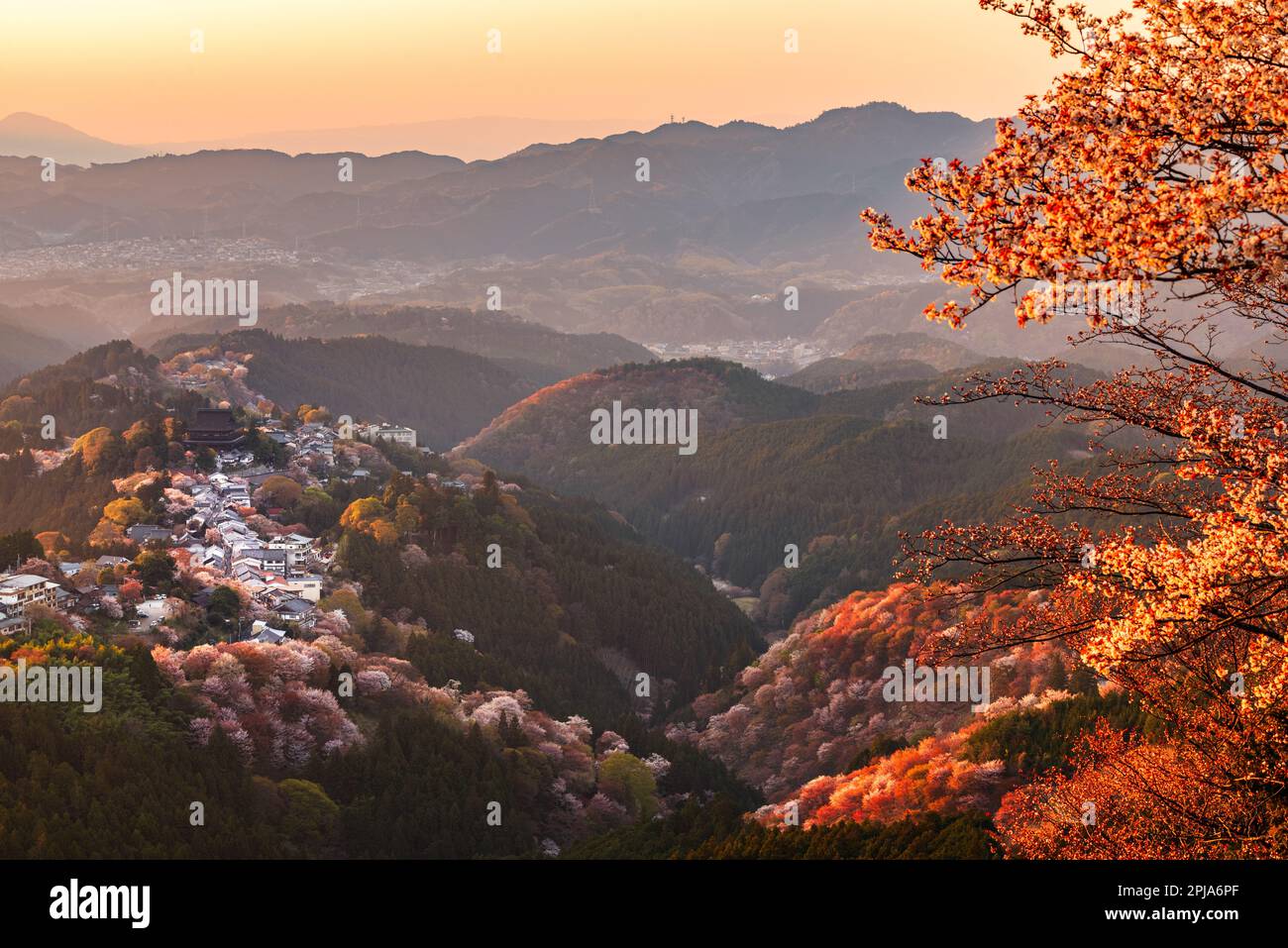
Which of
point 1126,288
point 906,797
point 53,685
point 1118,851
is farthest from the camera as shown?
point 53,685

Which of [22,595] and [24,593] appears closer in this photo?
[22,595]

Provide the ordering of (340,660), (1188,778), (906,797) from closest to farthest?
(1188,778), (906,797), (340,660)

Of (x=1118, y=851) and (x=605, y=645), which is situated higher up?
(x=1118, y=851)

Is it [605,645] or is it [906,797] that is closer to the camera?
[906,797]

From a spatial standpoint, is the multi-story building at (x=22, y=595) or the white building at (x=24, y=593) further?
the white building at (x=24, y=593)

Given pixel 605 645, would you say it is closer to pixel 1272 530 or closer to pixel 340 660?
pixel 340 660

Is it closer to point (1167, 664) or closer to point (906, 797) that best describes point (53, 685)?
point (906, 797)

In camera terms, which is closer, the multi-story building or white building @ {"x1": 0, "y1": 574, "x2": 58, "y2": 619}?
the multi-story building
